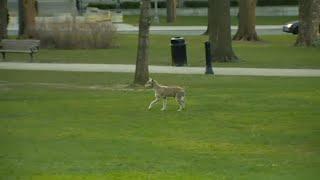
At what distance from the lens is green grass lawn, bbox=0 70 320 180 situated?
33.1 ft

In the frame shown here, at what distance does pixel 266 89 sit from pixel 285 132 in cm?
685

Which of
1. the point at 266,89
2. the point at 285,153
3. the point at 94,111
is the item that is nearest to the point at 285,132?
the point at 285,153

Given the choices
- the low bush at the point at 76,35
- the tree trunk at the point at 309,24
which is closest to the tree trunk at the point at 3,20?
the low bush at the point at 76,35

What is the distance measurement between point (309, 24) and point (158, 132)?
27.9m

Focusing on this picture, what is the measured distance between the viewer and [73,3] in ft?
211

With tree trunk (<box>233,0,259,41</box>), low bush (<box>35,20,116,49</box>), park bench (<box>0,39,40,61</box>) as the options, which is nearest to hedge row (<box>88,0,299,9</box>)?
tree trunk (<box>233,0,259,41</box>)

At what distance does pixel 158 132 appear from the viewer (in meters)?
13.2

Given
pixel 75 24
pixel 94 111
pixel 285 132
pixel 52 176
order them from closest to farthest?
pixel 52 176 → pixel 285 132 → pixel 94 111 → pixel 75 24

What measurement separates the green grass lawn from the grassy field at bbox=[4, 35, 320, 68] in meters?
7.77

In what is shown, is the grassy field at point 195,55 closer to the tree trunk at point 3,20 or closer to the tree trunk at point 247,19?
the tree trunk at point 247,19

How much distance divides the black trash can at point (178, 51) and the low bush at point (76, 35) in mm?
7515

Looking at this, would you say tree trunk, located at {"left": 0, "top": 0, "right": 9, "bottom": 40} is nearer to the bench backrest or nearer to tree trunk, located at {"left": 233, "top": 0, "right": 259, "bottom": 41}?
the bench backrest

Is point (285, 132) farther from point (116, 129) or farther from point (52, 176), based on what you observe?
point (52, 176)

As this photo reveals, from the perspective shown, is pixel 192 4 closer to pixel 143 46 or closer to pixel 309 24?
pixel 309 24
